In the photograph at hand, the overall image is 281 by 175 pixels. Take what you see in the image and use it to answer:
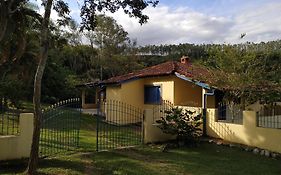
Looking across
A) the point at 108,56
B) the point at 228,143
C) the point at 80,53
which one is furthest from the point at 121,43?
the point at 228,143

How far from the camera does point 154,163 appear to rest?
10.1 meters

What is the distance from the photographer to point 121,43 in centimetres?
3806

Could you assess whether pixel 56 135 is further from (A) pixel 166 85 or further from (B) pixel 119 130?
(A) pixel 166 85

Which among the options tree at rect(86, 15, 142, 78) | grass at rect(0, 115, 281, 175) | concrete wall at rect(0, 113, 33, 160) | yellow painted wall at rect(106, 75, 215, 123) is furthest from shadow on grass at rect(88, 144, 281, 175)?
tree at rect(86, 15, 142, 78)

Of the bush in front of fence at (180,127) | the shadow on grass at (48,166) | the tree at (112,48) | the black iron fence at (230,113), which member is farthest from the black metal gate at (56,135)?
the tree at (112,48)

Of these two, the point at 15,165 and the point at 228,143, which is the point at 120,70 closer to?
the point at 228,143

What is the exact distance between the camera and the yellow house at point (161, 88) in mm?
18812

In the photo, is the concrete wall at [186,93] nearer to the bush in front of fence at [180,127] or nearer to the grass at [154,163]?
the bush in front of fence at [180,127]

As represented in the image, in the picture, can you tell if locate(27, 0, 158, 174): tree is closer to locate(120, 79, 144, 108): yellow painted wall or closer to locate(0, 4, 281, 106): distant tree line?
locate(0, 4, 281, 106): distant tree line

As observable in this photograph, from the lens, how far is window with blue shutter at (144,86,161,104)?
801 inches

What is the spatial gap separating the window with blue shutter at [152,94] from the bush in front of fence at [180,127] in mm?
6772

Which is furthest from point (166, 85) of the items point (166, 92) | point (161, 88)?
point (161, 88)

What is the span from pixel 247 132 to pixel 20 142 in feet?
27.0

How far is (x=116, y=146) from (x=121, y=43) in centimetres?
2671
